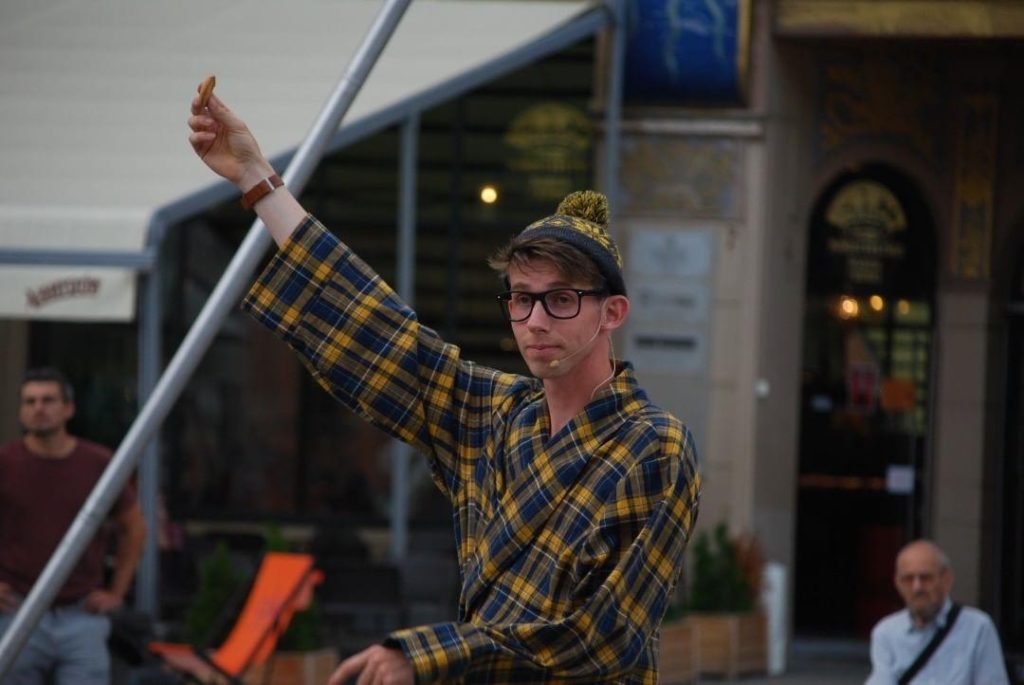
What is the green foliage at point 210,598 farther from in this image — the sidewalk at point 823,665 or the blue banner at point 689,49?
the blue banner at point 689,49

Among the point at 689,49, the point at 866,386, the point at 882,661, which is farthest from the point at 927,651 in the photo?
the point at 866,386

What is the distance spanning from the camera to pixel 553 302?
126 inches

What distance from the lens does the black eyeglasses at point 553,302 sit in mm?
3189

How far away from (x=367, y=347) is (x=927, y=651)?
13.9 feet

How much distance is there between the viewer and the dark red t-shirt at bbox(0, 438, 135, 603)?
809cm

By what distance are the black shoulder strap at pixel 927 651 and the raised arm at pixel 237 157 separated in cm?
430

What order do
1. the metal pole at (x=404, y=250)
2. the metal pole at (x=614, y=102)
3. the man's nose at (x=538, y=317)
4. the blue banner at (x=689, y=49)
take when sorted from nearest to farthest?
1. the man's nose at (x=538, y=317)
2. the metal pole at (x=404, y=250)
3. the metal pole at (x=614, y=102)
4. the blue banner at (x=689, y=49)

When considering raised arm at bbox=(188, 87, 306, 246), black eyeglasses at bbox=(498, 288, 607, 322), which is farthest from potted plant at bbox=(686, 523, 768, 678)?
black eyeglasses at bbox=(498, 288, 607, 322)

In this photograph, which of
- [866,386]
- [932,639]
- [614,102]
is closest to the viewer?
[932,639]

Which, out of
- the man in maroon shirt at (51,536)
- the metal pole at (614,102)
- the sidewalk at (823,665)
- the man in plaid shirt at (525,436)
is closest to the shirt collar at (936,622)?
the man in maroon shirt at (51,536)

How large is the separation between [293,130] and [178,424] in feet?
12.5

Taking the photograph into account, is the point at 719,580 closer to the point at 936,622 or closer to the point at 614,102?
the point at 614,102

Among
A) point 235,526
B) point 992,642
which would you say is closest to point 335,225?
point 235,526

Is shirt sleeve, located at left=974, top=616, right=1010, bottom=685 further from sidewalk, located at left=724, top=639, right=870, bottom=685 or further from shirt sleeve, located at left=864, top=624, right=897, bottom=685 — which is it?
sidewalk, located at left=724, top=639, right=870, bottom=685
